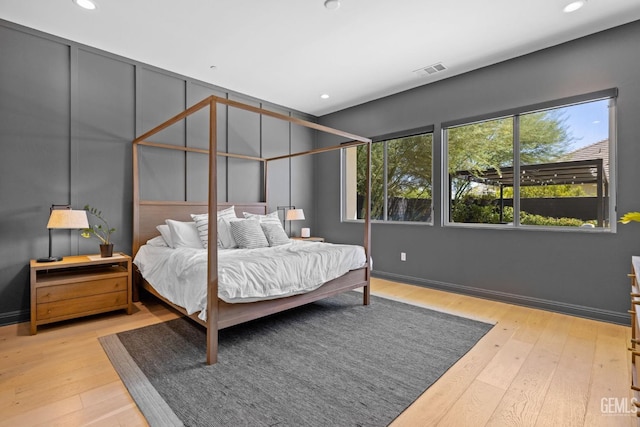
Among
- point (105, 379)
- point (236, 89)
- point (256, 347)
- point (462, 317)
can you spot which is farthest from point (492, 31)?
point (105, 379)

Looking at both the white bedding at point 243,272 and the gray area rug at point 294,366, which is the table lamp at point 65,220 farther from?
the gray area rug at point 294,366

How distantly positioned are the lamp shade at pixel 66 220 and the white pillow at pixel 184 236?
2.63 ft

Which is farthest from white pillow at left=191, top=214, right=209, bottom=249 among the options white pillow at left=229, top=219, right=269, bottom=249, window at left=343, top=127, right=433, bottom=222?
window at left=343, top=127, right=433, bottom=222

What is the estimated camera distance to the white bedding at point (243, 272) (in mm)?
2332

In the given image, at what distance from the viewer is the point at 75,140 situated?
3.29 meters

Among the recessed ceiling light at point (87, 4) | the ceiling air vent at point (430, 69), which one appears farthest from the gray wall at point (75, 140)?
the ceiling air vent at point (430, 69)

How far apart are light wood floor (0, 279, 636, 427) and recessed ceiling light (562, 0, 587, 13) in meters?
2.82

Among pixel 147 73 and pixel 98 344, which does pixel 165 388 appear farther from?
pixel 147 73

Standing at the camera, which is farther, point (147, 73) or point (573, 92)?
point (147, 73)

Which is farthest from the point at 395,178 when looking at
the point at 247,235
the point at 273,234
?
the point at 247,235

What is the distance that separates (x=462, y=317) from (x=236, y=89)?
4.13 metres

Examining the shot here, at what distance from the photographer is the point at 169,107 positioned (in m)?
3.96

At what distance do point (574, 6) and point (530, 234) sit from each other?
2174mm

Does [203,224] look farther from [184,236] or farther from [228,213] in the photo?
[228,213]
